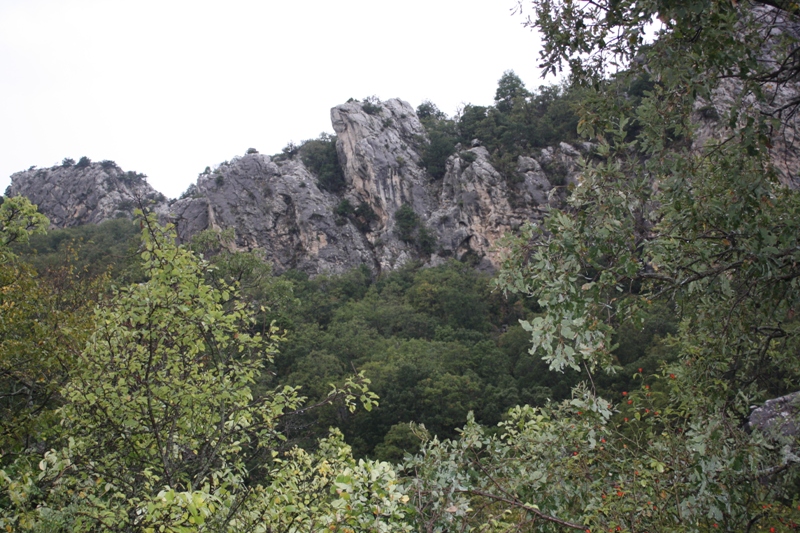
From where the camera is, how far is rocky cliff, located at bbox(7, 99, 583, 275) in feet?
163

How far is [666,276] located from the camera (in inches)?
137

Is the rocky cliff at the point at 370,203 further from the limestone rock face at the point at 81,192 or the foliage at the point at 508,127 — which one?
the limestone rock face at the point at 81,192

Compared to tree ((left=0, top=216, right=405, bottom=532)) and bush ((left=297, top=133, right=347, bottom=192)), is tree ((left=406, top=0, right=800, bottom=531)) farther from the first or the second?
bush ((left=297, top=133, right=347, bottom=192))

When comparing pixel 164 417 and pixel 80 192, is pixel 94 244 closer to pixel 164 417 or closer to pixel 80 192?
pixel 80 192

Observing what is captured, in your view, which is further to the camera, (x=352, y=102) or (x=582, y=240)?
(x=352, y=102)

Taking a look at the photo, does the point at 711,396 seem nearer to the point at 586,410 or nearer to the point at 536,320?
the point at 586,410

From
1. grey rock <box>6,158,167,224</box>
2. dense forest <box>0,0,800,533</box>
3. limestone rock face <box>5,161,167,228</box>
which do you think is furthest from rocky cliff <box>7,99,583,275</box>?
dense forest <box>0,0,800,533</box>

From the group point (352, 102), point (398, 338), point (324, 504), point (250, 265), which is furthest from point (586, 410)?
point (352, 102)

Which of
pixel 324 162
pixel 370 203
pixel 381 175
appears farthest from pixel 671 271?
pixel 324 162

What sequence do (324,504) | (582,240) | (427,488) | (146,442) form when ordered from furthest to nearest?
(146,442), (427,488), (324,504), (582,240)

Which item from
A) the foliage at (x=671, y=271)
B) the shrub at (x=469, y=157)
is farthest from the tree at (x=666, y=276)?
the shrub at (x=469, y=157)

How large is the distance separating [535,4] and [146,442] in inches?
185

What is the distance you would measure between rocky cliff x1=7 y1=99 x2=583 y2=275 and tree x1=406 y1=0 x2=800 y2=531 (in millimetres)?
43925

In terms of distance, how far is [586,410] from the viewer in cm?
373
